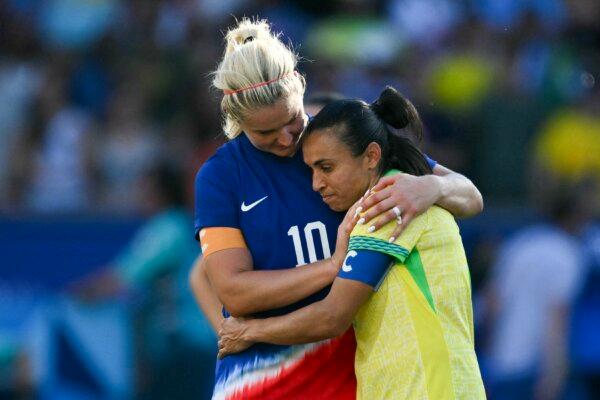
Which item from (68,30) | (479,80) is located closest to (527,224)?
(479,80)

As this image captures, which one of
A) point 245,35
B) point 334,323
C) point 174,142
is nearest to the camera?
point 334,323

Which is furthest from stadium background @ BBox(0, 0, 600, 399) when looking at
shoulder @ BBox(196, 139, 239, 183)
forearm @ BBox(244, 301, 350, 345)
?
forearm @ BBox(244, 301, 350, 345)

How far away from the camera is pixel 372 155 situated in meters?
4.49

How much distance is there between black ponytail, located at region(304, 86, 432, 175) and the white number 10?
0.33m

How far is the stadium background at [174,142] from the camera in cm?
938

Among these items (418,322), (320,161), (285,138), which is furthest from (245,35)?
(418,322)

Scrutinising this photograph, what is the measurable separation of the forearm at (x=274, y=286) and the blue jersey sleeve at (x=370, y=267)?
18 centimetres

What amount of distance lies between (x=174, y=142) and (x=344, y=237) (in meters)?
6.31

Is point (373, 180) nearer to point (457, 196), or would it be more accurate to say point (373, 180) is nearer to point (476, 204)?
point (457, 196)

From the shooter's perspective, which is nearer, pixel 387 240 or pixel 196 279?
pixel 387 240

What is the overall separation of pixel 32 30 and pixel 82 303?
332 cm

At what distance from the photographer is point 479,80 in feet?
35.4

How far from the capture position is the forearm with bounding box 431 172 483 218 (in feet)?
15.0

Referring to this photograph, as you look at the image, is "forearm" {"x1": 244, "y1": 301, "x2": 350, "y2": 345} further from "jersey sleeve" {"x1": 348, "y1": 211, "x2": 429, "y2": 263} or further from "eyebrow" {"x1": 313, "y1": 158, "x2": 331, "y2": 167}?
"eyebrow" {"x1": 313, "y1": 158, "x2": 331, "y2": 167}
